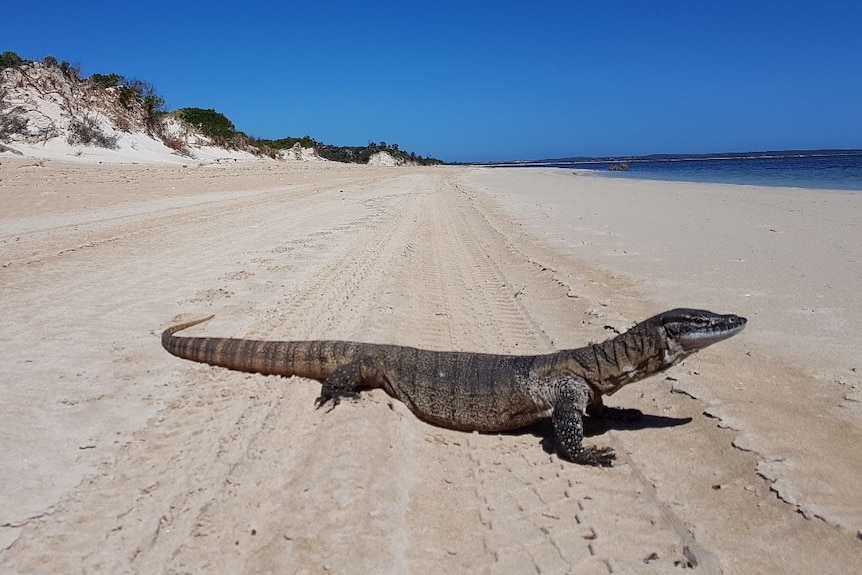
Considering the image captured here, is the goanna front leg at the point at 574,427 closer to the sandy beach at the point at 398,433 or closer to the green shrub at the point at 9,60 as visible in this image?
the sandy beach at the point at 398,433

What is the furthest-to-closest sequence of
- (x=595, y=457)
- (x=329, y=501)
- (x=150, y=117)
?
(x=150, y=117) → (x=595, y=457) → (x=329, y=501)

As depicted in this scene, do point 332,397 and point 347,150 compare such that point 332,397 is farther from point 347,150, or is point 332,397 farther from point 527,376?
point 347,150

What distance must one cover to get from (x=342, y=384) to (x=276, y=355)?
2.74 ft

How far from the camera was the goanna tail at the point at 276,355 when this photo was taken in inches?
227

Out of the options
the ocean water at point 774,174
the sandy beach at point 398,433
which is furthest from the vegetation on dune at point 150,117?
the ocean water at point 774,174

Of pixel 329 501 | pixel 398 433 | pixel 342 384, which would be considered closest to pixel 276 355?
pixel 342 384

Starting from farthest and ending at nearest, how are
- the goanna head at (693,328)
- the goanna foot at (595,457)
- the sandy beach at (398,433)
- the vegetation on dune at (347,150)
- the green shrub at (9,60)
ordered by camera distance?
the vegetation on dune at (347,150)
the green shrub at (9,60)
the goanna head at (693,328)
the goanna foot at (595,457)
the sandy beach at (398,433)

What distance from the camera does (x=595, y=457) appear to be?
454cm

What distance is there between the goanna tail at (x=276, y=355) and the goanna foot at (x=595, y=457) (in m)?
2.33

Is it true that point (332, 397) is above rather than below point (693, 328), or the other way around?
below

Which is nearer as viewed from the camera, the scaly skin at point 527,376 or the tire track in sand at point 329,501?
the tire track in sand at point 329,501

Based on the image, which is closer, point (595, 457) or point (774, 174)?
point (595, 457)

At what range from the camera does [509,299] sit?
9031 millimetres

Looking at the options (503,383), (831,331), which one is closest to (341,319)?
(503,383)
